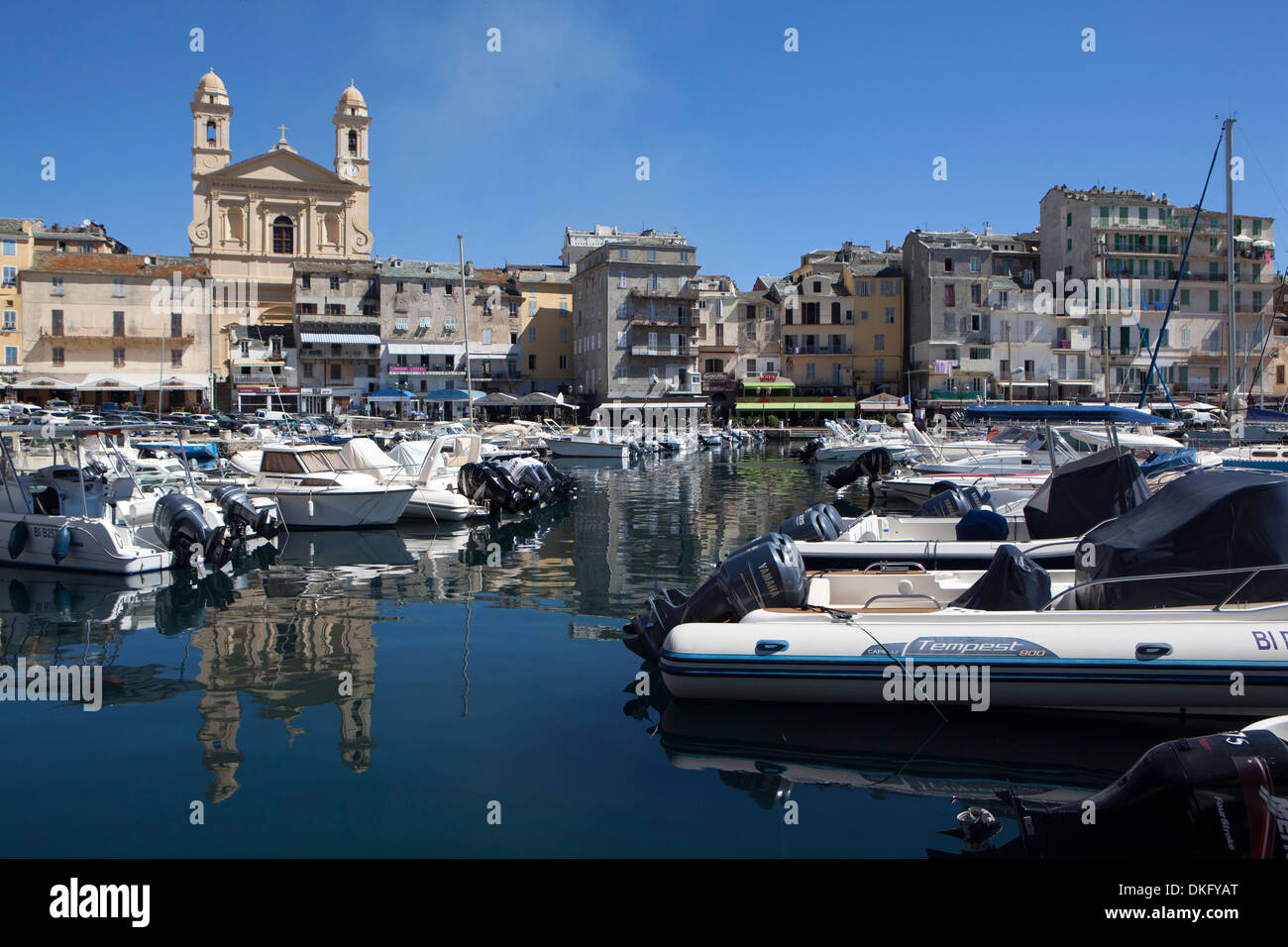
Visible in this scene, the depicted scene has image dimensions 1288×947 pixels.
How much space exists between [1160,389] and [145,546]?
206 feet

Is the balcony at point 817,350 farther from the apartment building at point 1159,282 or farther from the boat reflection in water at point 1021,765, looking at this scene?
the boat reflection in water at point 1021,765

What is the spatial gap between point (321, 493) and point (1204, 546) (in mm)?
17334

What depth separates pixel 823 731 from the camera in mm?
8484

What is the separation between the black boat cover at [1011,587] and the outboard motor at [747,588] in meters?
1.69

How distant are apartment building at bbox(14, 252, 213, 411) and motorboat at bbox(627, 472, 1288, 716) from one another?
5658 cm

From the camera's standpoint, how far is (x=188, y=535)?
16.0 metres

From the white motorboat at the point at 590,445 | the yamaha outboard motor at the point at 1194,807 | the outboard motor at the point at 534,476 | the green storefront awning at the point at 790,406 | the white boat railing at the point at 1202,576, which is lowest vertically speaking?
the yamaha outboard motor at the point at 1194,807

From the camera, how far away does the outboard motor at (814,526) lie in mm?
13727

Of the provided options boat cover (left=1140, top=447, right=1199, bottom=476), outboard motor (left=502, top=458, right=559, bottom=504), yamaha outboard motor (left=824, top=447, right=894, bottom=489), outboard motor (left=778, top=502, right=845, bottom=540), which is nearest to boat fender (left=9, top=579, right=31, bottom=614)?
outboard motor (left=778, top=502, right=845, bottom=540)

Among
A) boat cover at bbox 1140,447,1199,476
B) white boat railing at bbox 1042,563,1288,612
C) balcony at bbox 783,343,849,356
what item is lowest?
white boat railing at bbox 1042,563,1288,612

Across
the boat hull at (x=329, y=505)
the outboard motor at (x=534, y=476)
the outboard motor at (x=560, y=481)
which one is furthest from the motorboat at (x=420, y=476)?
the outboard motor at (x=560, y=481)

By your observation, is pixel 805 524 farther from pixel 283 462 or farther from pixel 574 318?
pixel 574 318

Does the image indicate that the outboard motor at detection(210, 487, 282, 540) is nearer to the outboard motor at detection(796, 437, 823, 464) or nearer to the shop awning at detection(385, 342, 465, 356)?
the outboard motor at detection(796, 437, 823, 464)

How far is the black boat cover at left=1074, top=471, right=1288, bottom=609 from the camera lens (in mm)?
8609
